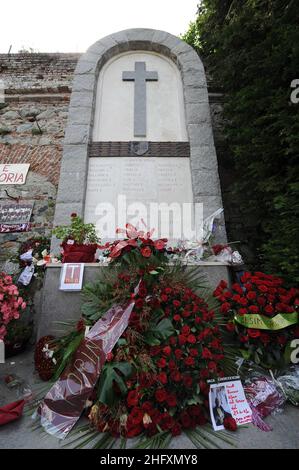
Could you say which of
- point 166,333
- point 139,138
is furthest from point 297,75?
point 166,333

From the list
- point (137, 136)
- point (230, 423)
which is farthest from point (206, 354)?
point (137, 136)

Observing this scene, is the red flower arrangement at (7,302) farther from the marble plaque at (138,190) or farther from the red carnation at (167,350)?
the marble plaque at (138,190)

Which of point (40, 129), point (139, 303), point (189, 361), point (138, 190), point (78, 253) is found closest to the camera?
point (189, 361)

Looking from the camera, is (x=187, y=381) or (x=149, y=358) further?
(x=149, y=358)

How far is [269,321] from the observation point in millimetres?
2264

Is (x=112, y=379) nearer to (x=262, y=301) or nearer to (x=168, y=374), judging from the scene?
(x=168, y=374)

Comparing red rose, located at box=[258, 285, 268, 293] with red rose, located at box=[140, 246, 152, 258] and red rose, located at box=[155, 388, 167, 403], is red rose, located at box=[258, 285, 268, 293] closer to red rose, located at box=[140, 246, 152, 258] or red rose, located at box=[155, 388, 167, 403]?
red rose, located at box=[140, 246, 152, 258]

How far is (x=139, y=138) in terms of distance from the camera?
4473 mm

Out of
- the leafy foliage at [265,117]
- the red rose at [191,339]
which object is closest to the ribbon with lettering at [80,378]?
the red rose at [191,339]

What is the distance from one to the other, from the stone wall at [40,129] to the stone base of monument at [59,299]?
2.01 metres

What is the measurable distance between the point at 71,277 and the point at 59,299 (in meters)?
0.25

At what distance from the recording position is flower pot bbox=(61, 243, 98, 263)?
2.95 m

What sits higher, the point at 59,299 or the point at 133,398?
the point at 59,299
